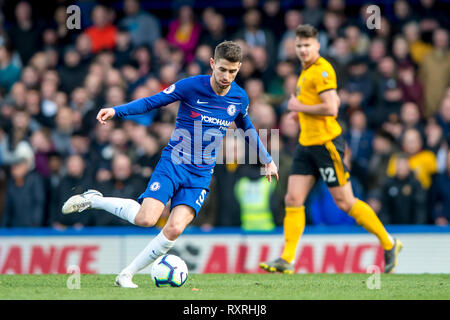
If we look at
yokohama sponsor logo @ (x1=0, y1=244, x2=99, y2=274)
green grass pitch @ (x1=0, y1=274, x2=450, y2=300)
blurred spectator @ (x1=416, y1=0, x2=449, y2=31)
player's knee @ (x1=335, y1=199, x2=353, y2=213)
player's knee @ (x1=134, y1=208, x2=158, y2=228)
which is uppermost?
blurred spectator @ (x1=416, y1=0, x2=449, y2=31)

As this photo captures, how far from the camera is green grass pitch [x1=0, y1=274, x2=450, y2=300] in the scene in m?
6.82

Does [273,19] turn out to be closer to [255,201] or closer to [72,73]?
[72,73]

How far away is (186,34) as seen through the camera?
606 inches

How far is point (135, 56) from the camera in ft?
50.0

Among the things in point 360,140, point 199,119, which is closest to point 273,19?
point 360,140

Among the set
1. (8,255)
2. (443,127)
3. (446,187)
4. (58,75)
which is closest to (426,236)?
(446,187)

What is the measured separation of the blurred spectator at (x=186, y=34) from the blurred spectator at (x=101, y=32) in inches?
43.9

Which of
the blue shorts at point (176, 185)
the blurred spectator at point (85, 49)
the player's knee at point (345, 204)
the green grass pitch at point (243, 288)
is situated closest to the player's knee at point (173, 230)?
the blue shorts at point (176, 185)

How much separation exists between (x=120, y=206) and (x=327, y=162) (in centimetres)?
253

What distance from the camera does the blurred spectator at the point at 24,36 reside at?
1579 centimetres

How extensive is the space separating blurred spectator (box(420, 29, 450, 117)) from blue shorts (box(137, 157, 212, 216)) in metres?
7.06

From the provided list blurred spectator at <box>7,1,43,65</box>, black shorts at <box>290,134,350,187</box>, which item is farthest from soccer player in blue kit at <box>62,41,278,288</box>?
blurred spectator at <box>7,1,43,65</box>

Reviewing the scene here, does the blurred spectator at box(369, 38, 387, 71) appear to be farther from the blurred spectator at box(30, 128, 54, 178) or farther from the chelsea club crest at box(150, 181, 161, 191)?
the chelsea club crest at box(150, 181, 161, 191)
